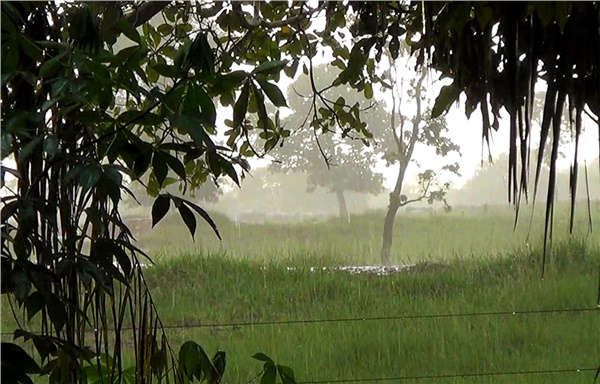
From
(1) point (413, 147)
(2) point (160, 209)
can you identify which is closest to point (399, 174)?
(1) point (413, 147)

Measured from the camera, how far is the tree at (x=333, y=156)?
1205 mm

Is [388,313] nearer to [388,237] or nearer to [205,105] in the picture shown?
[388,237]

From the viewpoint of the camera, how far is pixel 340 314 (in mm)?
1181

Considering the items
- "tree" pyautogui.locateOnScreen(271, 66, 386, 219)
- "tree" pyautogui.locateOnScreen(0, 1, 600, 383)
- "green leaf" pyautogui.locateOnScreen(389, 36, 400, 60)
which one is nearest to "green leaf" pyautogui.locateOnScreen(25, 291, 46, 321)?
"tree" pyautogui.locateOnScreen(0, 1, 600, 383)

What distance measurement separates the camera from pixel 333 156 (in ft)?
4.01

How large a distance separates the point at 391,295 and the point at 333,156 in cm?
26

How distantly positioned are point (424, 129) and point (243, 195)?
0.33m

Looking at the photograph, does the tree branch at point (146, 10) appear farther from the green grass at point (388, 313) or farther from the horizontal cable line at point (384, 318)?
the horizontal cable line at point (384, 318)

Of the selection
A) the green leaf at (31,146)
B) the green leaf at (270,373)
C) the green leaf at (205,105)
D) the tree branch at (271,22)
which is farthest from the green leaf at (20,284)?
the tree branch at (271,22)

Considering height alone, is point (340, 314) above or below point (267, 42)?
below

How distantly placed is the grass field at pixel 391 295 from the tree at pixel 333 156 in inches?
2.4

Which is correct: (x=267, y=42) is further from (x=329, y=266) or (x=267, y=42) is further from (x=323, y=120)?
(x=329, y=266)

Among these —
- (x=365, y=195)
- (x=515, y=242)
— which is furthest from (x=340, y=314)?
(x=515, y=242)

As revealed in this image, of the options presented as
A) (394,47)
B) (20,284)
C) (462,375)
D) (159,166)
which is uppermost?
(394,47)
